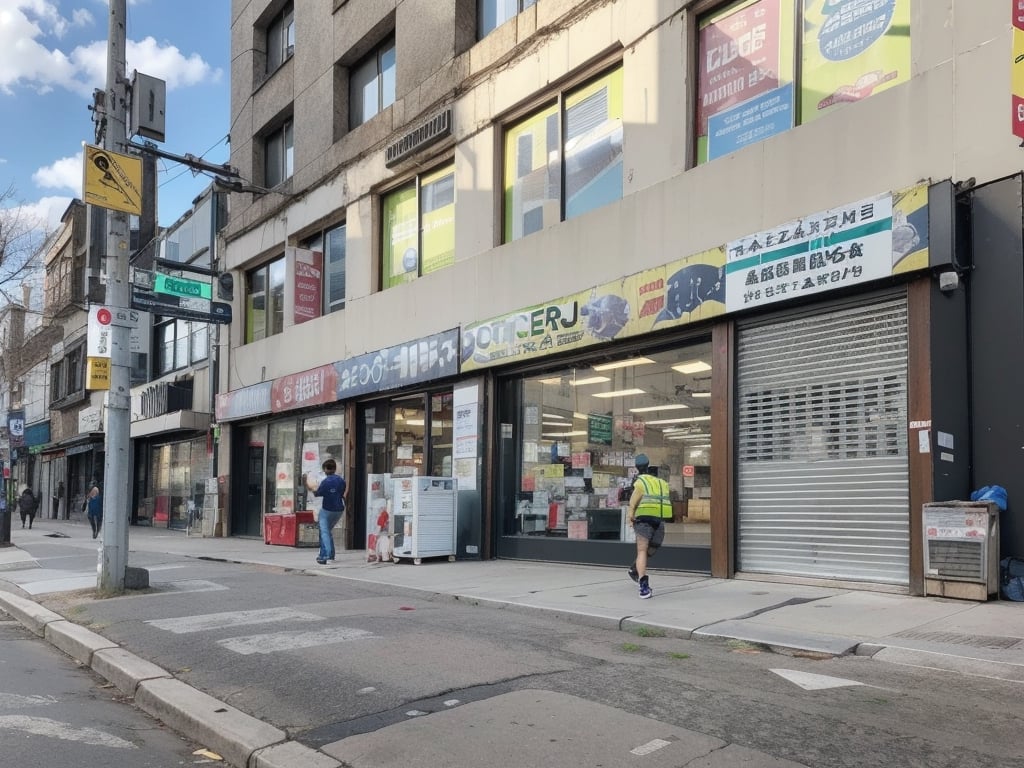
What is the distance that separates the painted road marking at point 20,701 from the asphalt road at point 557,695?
0.91m

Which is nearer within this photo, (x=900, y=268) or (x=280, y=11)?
(x=900, y=268)

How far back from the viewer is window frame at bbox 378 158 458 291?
17453 mm

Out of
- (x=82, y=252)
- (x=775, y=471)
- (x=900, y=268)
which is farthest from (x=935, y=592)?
(x=82, y=252)

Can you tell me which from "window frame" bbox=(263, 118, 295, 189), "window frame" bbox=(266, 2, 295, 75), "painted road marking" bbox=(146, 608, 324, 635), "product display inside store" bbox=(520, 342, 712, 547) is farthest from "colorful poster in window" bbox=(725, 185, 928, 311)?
"window frame" bbox=(266, 2, 295, 75)

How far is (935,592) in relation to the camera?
886 centimetres

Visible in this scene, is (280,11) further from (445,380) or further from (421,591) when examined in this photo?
(421,591)

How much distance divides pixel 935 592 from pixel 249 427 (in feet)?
66.9

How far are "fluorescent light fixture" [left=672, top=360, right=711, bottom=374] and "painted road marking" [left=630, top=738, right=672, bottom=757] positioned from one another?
305 inches

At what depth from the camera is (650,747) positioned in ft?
15.2

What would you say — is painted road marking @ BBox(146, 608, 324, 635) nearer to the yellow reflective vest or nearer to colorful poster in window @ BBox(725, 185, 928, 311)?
the yellow reflective vest

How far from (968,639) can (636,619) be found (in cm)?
282

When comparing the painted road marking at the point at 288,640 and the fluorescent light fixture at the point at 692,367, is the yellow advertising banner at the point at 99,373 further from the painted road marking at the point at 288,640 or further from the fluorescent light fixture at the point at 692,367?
the fluorescent light fixture at the point at 692,367

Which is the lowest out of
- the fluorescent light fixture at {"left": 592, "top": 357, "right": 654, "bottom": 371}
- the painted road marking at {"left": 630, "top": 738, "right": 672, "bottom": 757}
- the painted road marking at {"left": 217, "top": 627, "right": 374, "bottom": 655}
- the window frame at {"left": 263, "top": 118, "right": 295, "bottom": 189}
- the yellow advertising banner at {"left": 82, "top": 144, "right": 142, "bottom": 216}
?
the painted road marking at {"left": 217, "top": 627, "right": 374, "bottom": 655}

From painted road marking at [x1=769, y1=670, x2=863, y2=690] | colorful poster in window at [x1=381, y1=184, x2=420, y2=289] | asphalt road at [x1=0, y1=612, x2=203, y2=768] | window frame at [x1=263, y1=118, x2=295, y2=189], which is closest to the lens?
asphalt road at [x1=0, y1=612, x2=203, y2=768]
